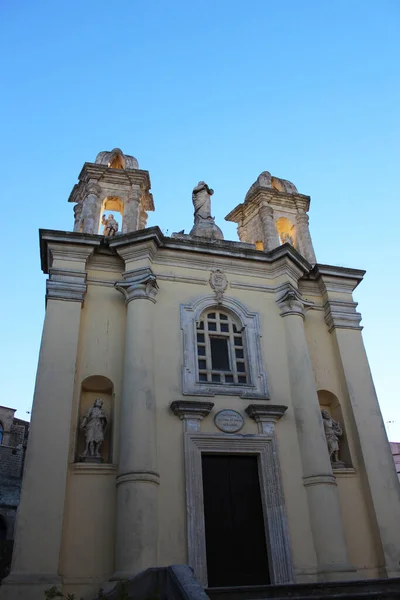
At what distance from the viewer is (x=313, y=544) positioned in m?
11.0

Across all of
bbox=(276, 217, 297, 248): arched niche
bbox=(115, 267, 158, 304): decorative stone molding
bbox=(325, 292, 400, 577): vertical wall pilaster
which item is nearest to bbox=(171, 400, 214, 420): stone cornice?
bbox=(115, 267, 158, 304): decorative stone molding

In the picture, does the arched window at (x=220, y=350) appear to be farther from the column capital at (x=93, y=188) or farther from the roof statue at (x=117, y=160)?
the roof statue at (x=117, y=160)

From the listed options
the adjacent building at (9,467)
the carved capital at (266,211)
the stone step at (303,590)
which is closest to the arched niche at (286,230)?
the carved capital at (266,211)

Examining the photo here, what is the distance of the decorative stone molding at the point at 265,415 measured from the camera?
1200cm

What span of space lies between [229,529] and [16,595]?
170 inches

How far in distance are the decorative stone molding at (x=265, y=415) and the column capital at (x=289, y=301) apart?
2828 mm

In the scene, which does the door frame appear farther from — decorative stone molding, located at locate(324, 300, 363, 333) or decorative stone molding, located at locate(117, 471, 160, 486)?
decorative stone molding, located at locate(324, 300, 363, 333)

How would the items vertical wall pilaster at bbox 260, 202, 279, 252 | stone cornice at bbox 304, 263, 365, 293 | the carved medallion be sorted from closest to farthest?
the carved medallion → stone cornice at bbox 304, 263, 365, 293 → vertical wall pilaster at bbox 260, 202, 279, 252

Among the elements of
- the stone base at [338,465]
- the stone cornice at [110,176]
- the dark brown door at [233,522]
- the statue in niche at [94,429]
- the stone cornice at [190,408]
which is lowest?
the dark brown door at [233,522]

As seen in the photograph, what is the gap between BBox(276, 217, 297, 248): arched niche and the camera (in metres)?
17.4

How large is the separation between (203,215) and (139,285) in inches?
174

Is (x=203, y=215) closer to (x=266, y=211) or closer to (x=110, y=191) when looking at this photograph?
(x=266, y=211)

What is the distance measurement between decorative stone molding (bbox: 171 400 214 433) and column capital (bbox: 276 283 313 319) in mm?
3720

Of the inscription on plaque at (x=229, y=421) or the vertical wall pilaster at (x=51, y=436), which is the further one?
the inscription on plaque at (x=229, y=421)
